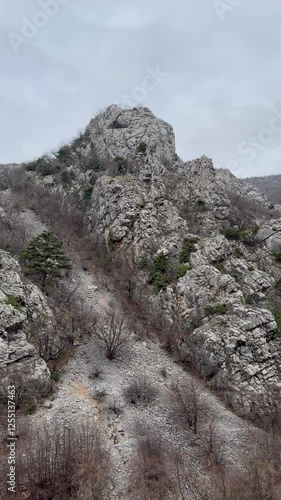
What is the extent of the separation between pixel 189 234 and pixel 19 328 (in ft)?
54.5

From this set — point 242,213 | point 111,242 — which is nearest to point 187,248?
point 111,242

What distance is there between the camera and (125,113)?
48.0 m

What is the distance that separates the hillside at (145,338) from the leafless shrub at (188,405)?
0.08 meters

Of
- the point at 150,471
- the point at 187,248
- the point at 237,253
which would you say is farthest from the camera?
the point at 237,253

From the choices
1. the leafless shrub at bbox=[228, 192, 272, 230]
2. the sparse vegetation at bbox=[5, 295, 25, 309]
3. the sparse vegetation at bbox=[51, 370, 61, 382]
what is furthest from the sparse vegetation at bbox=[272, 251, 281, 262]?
the sparse vegetation at bbox=[5, 295, 25, 309]

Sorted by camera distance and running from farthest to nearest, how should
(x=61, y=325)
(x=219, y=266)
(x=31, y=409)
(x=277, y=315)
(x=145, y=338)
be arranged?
(x=219, y=266) < (x=145, y=338) < (x=277, y=315) < (x=61, y=325) < (x=31, y=409)

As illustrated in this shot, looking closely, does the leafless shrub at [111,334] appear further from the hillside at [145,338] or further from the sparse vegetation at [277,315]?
the sparse vegetation at [277,315]

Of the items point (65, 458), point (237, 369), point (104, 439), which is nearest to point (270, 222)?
point (237, 369)

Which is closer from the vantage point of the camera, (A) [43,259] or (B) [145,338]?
(B) [145,338]

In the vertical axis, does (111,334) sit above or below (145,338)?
above

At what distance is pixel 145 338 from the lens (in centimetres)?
2338

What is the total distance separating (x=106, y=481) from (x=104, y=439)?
223 cm

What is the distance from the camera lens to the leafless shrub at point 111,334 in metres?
20.9

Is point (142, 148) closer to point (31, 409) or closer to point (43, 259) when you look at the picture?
point (43, 259)
